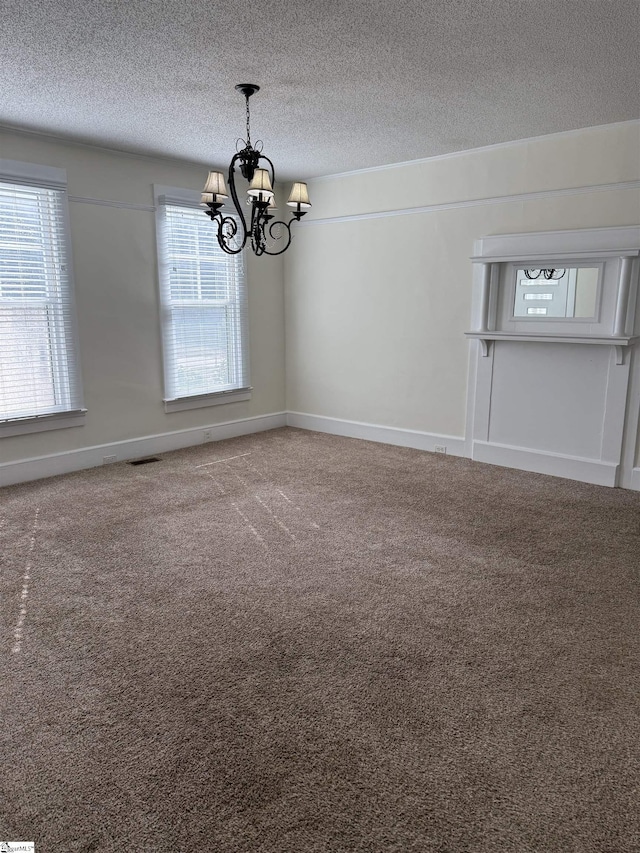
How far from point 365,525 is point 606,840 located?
7.74 feet

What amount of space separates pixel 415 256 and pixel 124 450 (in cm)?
322

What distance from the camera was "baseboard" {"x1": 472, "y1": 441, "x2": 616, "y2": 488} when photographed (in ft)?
15.1

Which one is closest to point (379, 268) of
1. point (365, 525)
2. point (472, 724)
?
point (365, 525)

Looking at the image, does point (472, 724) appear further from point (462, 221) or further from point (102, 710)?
point (462, 221)

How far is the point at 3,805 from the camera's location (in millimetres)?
1729

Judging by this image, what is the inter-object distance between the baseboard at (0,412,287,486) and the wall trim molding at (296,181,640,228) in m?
2.21

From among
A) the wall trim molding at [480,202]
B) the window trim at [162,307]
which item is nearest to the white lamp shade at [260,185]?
the window trim at [162,307]

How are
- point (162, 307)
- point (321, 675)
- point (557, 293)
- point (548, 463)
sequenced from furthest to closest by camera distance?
1. point (162, 307)
2. point (548, 463)
3. point (557, 293)
4. point (321, 675)

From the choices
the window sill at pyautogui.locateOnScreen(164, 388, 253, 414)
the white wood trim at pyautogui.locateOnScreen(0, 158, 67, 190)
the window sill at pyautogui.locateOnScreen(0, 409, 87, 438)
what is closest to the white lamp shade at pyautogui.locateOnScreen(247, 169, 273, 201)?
the white wood trim at pyautogui.locateOnScreen(0, 158, 67, 190)

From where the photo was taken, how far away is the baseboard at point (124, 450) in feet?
15.5

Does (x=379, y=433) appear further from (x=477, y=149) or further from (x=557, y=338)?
(x=477, y=149)

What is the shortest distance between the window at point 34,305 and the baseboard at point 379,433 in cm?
264

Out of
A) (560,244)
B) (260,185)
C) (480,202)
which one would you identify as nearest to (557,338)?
(560,244)

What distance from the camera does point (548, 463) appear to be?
16.1 feet
